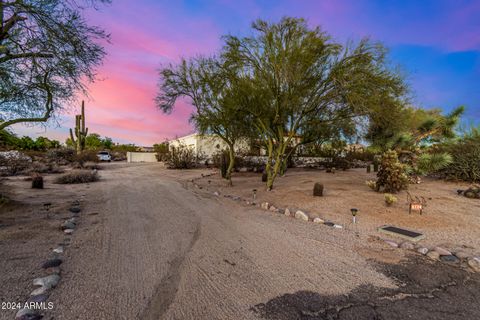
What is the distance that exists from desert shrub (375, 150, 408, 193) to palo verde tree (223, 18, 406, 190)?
180cm

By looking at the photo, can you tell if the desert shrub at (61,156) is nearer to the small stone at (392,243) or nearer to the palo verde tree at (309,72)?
the palo verde tree at (309,72)

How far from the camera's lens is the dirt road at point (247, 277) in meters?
2.14

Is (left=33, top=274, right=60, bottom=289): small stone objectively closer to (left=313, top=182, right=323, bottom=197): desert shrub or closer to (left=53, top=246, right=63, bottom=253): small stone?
(left=53, top=246, right=63, bottom=253): small stone

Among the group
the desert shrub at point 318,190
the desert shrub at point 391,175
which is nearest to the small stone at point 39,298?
the desert shrub at point 318,190

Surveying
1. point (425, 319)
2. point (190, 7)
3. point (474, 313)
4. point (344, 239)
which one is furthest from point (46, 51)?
point (474, 313)

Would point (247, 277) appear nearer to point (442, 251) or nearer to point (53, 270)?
point (53, 270)

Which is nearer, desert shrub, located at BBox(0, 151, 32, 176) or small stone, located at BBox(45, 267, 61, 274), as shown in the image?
small stone, located at BBox(45, 267, 61, 274)

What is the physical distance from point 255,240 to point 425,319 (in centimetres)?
239

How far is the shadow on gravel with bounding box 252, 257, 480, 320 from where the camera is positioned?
2.09 m

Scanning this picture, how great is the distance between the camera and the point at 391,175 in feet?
Result: 24.1

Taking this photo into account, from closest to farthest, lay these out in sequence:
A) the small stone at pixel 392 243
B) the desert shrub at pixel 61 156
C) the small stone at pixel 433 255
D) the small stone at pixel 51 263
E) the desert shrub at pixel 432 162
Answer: the small stone at pixel 51 263 < the small stone at pixel 433 255 < the small stone at pixel 392 243 < the desert shrub at pixel 432 162 < the desert shrub at pixel 61 156

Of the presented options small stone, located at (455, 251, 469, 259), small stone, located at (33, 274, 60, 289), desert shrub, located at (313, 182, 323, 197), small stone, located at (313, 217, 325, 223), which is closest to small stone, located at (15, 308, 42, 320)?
small stone, located at (33, 274, 60, 289)

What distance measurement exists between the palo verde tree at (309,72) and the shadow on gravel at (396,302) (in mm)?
4917

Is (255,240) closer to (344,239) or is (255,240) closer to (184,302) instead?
(344,239)
